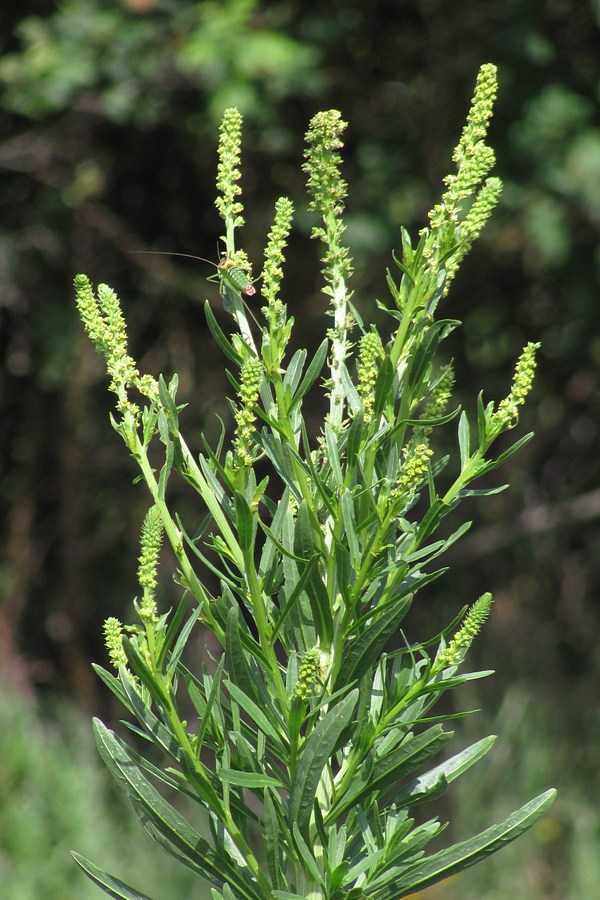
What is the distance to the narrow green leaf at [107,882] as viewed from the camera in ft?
1.59

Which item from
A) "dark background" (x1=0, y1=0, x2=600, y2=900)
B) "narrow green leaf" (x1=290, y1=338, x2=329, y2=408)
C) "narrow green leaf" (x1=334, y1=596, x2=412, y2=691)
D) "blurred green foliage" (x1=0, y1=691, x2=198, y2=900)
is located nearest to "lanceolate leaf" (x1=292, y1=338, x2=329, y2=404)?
"narrow green leaf" (x1=290, y1=338, x2=329, y2=408)

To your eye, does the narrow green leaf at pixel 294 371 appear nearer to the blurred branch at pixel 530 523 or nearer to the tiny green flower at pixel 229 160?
the tiny green flower at pixel 229 160

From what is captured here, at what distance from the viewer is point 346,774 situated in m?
0.50

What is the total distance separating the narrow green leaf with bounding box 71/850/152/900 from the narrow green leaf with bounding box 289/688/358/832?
3.7 inches

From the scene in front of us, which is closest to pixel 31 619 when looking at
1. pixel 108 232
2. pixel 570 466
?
pixel 108 232

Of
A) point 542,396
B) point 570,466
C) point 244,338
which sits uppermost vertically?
point 244,338

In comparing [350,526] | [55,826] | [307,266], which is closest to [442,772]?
[350,526]

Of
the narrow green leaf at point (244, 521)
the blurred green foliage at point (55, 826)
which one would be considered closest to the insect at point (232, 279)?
the narrow green leaf at point (244, 521)

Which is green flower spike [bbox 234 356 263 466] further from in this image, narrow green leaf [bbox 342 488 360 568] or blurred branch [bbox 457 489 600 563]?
blurred branch [bbox 457 489 600 563]

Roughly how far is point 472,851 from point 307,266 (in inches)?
130

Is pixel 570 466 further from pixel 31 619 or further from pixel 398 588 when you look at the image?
pixel 398 588

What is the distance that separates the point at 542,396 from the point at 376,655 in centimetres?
353

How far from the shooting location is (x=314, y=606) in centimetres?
50

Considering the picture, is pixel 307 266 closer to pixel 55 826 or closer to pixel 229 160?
pixel 55 826
